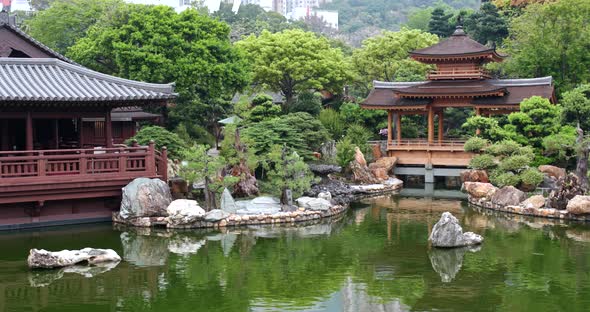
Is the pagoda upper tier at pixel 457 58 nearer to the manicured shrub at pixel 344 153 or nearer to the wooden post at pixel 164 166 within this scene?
the manicured shrub at pixel 344 153

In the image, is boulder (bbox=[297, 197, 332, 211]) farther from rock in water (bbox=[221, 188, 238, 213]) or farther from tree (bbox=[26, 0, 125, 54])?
tree (bbox=[26, 0, 125, 54])

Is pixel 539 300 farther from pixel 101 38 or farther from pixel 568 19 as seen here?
pixel 568 19

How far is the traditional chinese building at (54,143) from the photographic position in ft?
64.2

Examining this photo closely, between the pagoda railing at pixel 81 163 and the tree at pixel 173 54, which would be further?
the tree at pixel 173 54

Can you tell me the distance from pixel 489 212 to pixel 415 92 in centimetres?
1043

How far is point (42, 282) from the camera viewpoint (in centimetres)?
1459

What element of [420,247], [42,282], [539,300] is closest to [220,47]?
[420,247]

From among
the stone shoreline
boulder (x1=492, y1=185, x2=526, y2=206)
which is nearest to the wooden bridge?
the stone shoreline

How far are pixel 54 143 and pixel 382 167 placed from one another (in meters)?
15.3

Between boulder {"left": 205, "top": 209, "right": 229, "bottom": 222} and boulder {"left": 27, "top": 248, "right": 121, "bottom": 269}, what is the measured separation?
426 centimetres

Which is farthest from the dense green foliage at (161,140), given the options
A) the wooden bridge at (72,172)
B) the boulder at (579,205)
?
the boulder at (579,205)

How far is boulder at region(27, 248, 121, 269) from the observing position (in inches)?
615

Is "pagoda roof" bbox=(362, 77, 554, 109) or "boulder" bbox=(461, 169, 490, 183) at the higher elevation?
"pagoda roof" bbox=(362, 77, 554, 109)

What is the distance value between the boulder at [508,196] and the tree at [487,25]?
25410 millimetres
